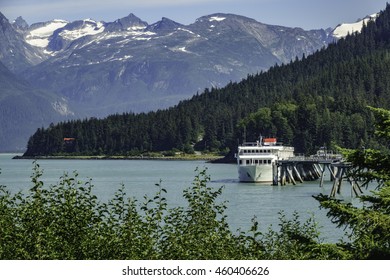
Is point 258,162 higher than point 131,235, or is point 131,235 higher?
point 258,162

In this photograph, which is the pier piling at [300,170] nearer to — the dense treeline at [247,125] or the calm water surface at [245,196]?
the calm water surface at [245,196]

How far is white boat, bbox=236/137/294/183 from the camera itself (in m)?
92.4

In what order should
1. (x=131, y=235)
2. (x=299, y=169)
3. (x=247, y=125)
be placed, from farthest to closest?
(x=247, y=125)
(x=299, y=169)
(x=131, y=235)

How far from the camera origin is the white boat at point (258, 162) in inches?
3639

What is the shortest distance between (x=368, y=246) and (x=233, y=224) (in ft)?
103

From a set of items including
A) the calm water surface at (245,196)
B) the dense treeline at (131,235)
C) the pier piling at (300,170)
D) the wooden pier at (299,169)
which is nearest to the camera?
the dense treeline at (131,235)

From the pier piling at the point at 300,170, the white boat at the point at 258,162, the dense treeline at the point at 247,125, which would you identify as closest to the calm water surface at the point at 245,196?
the white boat at the point at 258,162

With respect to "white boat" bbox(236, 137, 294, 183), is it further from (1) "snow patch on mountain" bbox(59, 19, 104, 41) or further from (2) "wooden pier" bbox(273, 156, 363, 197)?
(1) "snow patch on mountain" bbox(59, 19, 104, 41)

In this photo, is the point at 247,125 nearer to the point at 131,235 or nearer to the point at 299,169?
the point at 299,169

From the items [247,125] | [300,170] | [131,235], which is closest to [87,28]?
[131,235]

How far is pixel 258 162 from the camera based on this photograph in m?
94.8

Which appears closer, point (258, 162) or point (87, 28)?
point (87, 28)

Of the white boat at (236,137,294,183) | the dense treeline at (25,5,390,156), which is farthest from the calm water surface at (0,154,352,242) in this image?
the dense treeline at (25,5,390,156)
